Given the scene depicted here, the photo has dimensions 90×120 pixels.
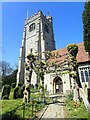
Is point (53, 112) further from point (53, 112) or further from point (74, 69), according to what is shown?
point (74, 69)

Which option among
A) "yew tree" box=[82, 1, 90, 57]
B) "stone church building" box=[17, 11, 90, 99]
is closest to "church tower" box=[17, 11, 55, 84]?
"stone church building" box=[17, 11, 90, 99]

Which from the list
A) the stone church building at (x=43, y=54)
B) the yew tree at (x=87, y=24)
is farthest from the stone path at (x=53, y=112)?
the yew tree at (x=87, y=24)

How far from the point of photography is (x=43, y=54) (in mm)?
24016

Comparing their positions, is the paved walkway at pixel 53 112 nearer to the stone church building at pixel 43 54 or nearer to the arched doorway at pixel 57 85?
the stone church building at pixel 43 54

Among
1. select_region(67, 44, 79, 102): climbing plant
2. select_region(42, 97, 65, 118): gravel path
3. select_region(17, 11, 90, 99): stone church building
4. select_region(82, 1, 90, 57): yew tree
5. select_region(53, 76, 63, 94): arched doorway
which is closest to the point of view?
select_region(42, 97, 65, 118): gravel path

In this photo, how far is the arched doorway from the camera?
1889 centimetres

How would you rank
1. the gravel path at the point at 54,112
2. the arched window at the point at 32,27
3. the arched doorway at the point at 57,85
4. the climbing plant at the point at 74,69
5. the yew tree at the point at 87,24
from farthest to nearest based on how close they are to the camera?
the arched window at the point at 32,27 → the arched doorway at the point at 57,85 → the yew tree at the point at 87,24 → the climbing plant at the point at 74,69 → the gravel path at the point at 54,112

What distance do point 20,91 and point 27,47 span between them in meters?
17.2

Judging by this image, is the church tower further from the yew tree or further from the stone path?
the stone path

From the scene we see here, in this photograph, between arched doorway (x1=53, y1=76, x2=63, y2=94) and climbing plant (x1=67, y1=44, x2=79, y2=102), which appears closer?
climbing plant (x1=67, y1=44, x2=79, y2=102)

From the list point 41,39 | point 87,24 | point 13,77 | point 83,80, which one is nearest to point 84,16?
point 87,24

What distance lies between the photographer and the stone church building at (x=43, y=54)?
1585 centimetres

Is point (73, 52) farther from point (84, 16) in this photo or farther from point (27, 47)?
point (27, 47)

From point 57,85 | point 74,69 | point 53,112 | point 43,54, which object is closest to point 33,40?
point 43,54
